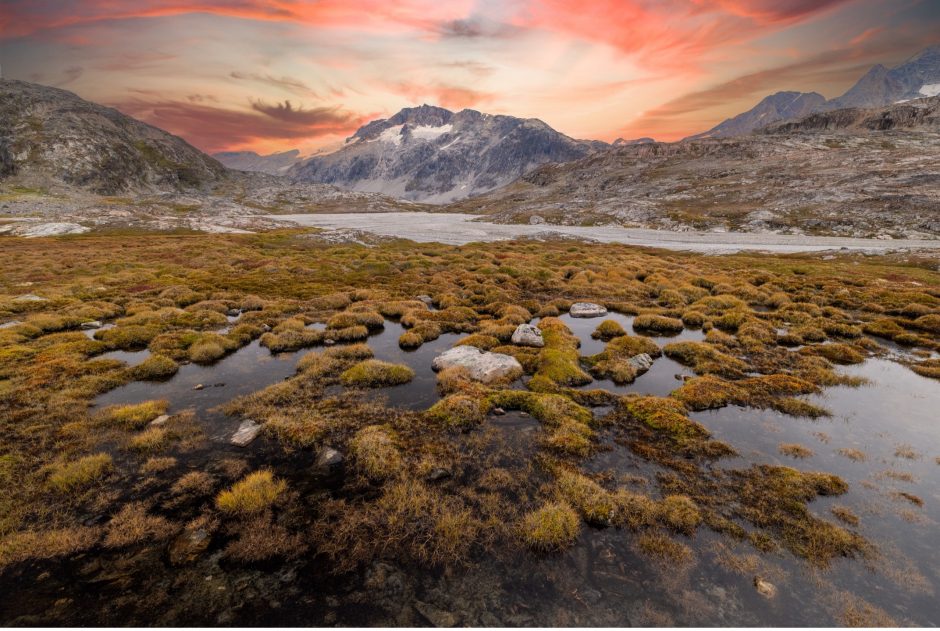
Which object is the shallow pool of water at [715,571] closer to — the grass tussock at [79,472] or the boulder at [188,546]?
the boulder at [188,546]

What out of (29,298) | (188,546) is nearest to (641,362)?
(188,546)

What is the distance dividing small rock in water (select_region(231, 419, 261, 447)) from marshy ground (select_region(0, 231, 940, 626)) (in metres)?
0.33

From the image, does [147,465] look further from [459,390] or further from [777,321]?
[777,321]

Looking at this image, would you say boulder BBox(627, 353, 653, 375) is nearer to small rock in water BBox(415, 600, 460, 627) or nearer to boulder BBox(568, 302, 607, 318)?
boulder BBox(568, 302, 607, 318)

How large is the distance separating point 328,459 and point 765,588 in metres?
13.9

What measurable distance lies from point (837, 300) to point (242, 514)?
2186 inches

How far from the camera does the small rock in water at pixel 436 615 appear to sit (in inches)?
345

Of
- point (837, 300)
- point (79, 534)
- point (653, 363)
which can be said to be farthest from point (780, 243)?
point (79, 534)

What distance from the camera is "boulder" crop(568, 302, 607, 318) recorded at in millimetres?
36094

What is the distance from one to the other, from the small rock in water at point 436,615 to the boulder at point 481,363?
12711 millimetres

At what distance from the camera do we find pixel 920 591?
30.8 feet

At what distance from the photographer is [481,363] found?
74.3 feet

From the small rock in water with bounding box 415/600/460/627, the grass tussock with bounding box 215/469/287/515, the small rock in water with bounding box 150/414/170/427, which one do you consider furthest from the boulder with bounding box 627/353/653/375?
the small rock in water with bounding box 150/414/170/427

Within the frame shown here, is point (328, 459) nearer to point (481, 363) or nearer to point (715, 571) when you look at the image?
point (481, 363)
